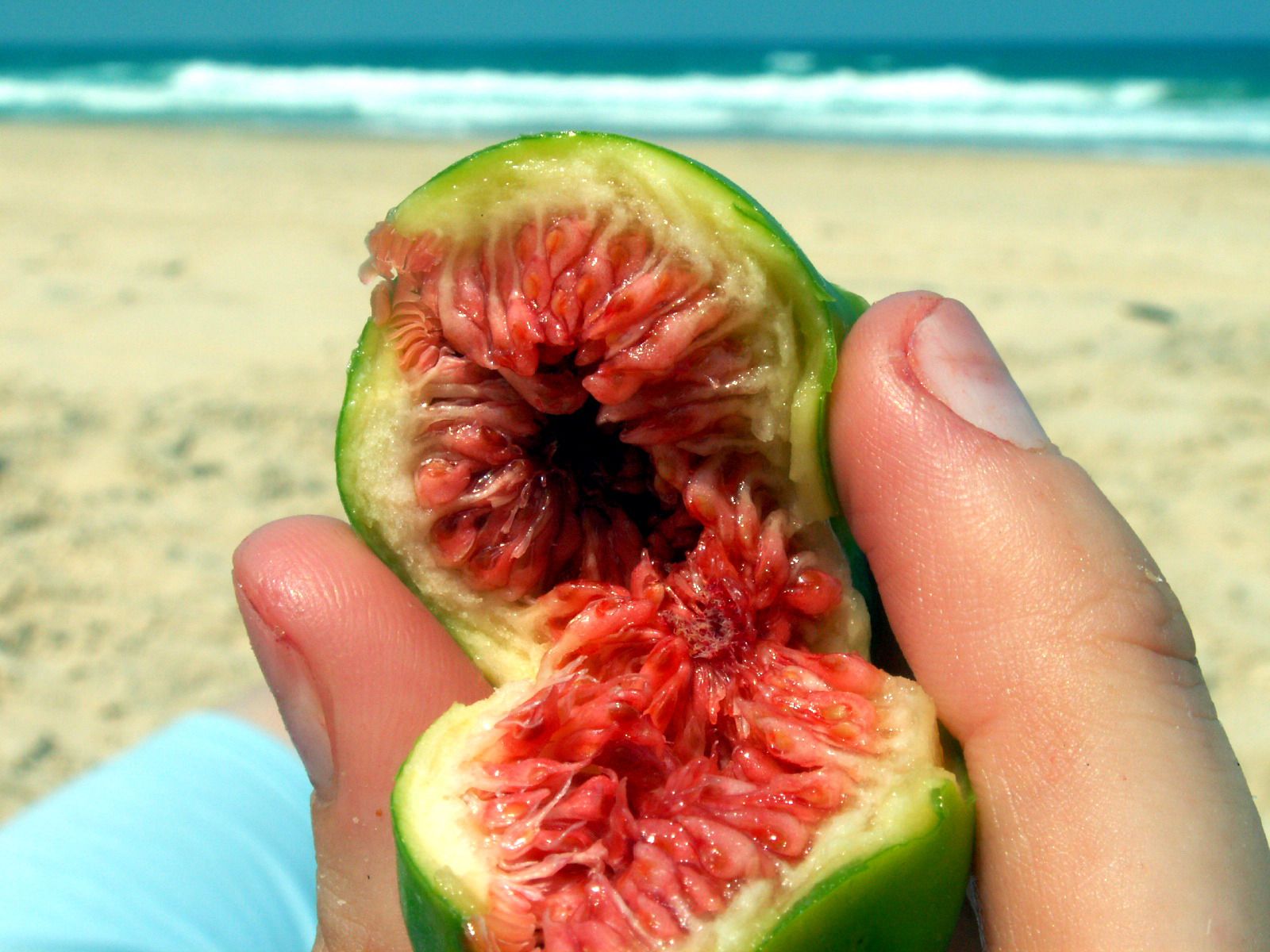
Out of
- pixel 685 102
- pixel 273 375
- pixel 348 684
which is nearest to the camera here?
pixel 348 684

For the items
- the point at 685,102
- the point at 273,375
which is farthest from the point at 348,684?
the point at 685,102

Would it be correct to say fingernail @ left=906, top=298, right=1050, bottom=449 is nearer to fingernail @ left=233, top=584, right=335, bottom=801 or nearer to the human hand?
the human hand

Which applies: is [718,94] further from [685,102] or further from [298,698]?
[298,698]

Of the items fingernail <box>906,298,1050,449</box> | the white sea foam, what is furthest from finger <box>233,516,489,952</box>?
the white sea foam

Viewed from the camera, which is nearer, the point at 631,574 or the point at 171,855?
the point at 631,574

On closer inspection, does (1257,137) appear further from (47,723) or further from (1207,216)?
(47,723)

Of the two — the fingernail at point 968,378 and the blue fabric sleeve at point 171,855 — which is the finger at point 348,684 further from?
the fingernail at point 968,378

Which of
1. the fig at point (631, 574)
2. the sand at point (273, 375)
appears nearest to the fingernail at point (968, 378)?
the fig at point (631, 574)
